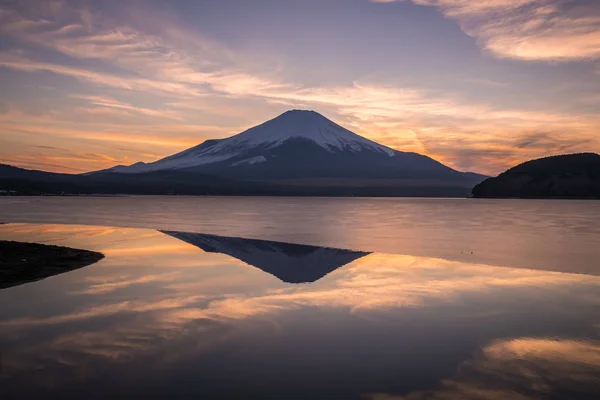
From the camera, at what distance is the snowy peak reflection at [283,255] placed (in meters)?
19.4

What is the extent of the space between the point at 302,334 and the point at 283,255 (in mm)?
13919

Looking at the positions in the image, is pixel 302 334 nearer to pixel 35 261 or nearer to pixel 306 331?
pixel 306 331

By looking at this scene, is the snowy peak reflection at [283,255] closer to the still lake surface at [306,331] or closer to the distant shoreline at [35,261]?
the still lake surface at [306,331]

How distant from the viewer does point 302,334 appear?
10906mm

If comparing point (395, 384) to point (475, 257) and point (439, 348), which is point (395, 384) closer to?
point (439, 348)

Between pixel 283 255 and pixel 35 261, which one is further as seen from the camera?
pixel 283 255

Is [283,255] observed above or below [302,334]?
above

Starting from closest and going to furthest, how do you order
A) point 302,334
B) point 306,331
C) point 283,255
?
point 302,334, point 306,331, point 283,255

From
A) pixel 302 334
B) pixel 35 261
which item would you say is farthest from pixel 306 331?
pixel 35 261

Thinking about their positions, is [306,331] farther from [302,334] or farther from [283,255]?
[283,255]

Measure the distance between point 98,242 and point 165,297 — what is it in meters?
18.2

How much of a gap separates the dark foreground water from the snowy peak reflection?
1.21 feet

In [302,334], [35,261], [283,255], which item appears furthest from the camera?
[283,255]

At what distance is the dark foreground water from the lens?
318 inches
